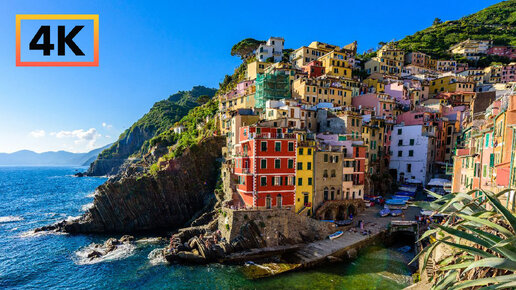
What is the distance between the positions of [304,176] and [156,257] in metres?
21.1

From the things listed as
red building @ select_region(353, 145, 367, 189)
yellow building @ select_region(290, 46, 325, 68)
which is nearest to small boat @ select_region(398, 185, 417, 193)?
red building @ select_region(353, 145, 367, 189)

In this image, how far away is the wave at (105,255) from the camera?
33.1 metres

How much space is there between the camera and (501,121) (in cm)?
1802

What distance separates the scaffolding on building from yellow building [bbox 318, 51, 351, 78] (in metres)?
13.6

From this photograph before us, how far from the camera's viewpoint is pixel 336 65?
66.3 metres

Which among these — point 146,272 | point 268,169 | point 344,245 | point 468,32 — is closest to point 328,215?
point 344,245

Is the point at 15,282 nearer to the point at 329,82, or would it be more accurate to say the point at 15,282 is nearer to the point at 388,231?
the point at 388,231

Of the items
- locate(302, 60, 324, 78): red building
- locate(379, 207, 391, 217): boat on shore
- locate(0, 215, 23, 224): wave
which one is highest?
locate(302, 60, 324, 78): red building

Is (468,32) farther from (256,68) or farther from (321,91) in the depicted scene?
(256,68)

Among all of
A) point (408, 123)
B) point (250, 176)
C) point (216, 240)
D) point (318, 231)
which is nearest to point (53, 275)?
point (216, 240)

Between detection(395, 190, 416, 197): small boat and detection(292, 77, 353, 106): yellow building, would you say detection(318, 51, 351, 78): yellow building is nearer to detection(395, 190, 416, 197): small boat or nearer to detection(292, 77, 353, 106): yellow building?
detection(292, 77, 353, 106): yellow building

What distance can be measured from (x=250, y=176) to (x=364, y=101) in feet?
119

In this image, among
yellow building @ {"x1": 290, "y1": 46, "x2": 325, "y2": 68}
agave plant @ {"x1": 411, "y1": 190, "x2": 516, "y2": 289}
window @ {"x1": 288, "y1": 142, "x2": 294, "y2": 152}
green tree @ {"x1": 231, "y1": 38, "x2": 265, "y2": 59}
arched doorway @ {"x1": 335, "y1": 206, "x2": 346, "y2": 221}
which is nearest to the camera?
agave plant @ {"x1": 411, "y1": 190, "x2": 516, "y2": 289}

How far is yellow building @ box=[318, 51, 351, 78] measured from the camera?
65400mm
